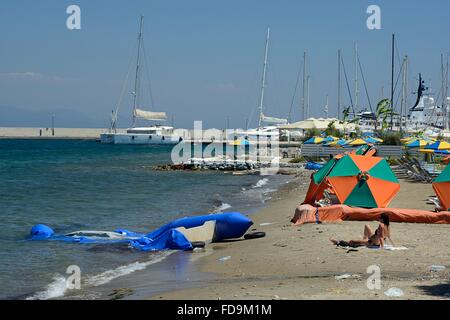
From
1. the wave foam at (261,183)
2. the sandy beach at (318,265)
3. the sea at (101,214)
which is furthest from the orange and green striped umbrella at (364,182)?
the wave foam at (261,183)

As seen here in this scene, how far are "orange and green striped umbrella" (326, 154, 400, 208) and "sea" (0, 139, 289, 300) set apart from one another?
5586 millimetres

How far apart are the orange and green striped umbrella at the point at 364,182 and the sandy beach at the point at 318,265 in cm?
197

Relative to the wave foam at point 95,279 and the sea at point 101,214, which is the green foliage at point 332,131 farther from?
the wave foam at point 95,279

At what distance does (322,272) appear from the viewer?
41.6ft

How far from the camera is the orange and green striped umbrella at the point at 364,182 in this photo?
19.7 m

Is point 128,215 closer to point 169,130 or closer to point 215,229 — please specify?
point 215,229

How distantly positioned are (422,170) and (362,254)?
19.1m

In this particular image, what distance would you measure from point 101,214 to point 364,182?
1209 centimetres

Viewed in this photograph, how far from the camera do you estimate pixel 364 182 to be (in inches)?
776

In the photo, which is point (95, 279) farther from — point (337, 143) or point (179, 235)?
point (337, 143)

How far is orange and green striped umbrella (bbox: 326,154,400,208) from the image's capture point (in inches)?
776
